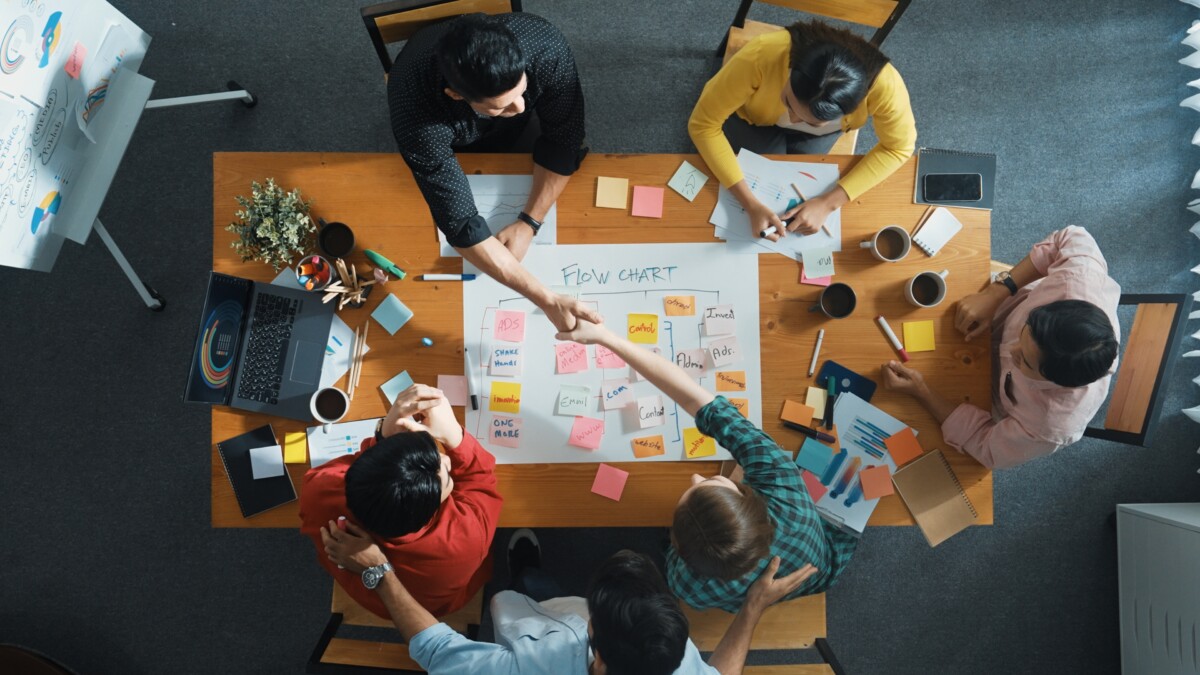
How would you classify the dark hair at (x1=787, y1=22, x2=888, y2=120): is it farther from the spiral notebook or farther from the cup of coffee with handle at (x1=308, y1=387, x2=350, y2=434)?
the cup of coffee with handle at (x1=308, y1=387, x2=350, y2=434)

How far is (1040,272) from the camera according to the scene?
1.85m

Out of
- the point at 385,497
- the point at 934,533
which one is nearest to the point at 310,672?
the point at 385,497

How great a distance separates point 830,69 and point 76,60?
198 centimetres

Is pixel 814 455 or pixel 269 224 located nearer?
pixel 269 224

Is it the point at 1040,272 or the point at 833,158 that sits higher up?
the point at 833,158

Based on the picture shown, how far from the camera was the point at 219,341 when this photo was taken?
1.67m

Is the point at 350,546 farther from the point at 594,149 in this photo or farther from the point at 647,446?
the point at 594,149

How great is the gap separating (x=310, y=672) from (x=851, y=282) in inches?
64.6

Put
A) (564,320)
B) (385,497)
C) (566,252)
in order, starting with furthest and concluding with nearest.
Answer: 1. (566,252)
2. (564,320)
3. (385,497)

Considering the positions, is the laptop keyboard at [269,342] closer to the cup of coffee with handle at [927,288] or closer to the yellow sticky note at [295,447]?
the yellow sticky note at [295,447]

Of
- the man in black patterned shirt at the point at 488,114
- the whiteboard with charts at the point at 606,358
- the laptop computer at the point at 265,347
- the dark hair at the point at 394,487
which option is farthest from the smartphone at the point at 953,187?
the laptop computer at the point at 265,347

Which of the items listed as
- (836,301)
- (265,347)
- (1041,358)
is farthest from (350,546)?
(1041,358)

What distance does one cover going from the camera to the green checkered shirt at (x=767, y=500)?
5.15 ft

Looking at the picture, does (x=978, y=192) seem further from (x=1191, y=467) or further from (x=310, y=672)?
(x=310, y=672)
